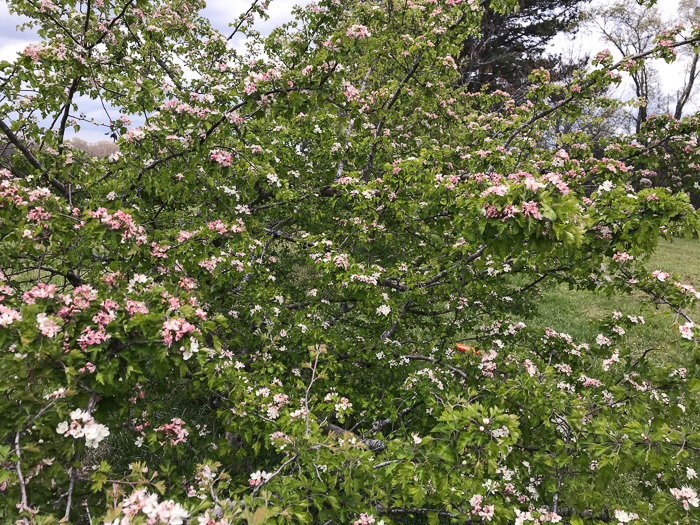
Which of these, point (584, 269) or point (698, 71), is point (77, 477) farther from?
point (698, 71)

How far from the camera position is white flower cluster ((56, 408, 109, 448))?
153 centimetres

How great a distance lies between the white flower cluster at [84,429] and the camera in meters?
1.53

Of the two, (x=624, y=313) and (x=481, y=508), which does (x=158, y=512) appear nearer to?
(x=481, y=508)

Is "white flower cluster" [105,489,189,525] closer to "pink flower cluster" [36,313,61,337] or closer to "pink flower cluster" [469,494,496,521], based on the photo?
"pink flower cluster" [36,313,61,337]

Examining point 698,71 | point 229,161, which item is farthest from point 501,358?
point 698,71

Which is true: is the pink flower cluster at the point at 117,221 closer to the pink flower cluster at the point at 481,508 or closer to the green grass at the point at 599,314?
the pink flower cluster at the point at 481,508

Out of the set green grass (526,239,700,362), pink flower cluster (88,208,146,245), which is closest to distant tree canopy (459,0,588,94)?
green grass (526,239,700,362)

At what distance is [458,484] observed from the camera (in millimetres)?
1832

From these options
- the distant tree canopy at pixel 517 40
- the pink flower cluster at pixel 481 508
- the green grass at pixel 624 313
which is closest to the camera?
the pink flower cluster at pixel 481 508

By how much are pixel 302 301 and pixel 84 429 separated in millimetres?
2979

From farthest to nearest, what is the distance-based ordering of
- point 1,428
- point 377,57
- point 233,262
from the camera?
point 377,57
point 233,262
point 1,428

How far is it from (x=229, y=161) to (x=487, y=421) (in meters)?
3.01

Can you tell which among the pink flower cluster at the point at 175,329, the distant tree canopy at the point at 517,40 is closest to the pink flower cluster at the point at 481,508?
the pink flower cluster at the point at 175,329

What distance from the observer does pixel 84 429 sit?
5.06 ft
